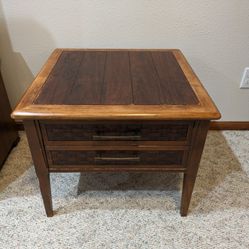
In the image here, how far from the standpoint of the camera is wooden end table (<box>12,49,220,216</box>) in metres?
0.71

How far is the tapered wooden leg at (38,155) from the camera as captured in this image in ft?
2.45

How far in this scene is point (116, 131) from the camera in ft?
2.51

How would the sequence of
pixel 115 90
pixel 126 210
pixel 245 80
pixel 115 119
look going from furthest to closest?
pixel 245 80, pixel 126 210, pixel 115 90, pixel 115 119

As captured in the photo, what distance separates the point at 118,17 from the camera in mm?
1165

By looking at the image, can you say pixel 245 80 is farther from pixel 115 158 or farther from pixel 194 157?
pixel 115 158

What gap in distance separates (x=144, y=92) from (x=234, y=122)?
964 mm

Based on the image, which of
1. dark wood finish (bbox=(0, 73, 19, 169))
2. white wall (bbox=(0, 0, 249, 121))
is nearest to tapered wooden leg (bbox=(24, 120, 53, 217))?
dark wood finish (bbox=(0, 73, 19, 169))

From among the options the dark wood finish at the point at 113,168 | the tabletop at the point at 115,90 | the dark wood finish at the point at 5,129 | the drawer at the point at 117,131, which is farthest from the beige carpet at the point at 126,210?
the tabletop at the point at 115,90

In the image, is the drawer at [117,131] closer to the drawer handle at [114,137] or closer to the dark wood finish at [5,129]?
the drawer handle at [114,137]

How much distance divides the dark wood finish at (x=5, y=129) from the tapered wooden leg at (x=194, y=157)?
3.00 feet

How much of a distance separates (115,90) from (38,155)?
0.34 meters

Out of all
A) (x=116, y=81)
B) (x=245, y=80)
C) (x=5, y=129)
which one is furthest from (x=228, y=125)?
(x=5, y=129)

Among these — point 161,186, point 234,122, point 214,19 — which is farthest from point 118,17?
point 234,122

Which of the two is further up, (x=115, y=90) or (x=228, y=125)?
(x=115, y=90)
